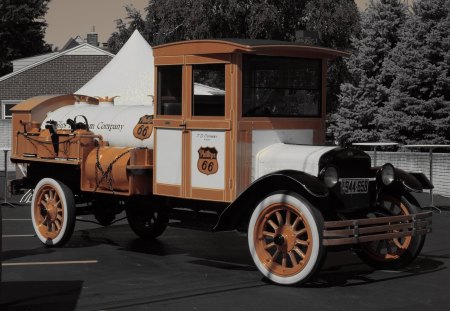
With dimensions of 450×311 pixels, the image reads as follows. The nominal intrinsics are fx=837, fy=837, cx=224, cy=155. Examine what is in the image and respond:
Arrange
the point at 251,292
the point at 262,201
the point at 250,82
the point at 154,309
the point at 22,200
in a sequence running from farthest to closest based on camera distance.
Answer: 1. the point at 22,200
2. the point at 250,82
3. the point at 262,201
4. the point at 251,292
5. the point at 154,309

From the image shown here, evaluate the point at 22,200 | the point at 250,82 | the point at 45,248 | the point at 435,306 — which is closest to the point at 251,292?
the point at 435,306

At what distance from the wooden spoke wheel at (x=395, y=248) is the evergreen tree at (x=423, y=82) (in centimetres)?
1362

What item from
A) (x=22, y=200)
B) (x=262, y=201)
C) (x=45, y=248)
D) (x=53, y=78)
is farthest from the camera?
(x=53, y=78)

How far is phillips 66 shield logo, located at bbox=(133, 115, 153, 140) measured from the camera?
10.7m

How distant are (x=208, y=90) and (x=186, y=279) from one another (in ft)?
7.29

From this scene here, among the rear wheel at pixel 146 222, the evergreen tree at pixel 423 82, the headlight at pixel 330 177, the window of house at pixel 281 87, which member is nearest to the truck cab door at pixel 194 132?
the window of house at pixel 281 87

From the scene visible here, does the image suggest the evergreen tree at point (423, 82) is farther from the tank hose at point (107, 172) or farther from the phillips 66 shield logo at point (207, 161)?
the phillips 66 shield logo at point (207, 161)

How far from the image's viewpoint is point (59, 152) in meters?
11.5

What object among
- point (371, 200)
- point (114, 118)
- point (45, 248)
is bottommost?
point (45, 248)

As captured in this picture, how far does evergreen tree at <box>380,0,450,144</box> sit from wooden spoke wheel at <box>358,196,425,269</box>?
1362cm

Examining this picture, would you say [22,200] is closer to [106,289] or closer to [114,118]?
[114,118]

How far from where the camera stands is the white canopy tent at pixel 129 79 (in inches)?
698

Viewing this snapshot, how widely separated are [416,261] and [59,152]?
4979mm

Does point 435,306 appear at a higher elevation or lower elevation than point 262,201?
lower
